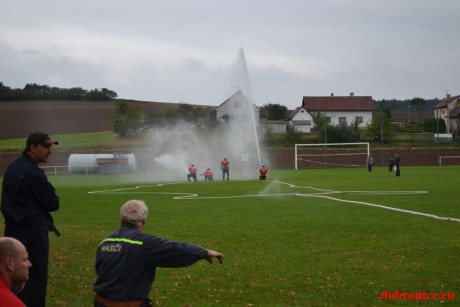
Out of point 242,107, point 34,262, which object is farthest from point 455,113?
point 34,262

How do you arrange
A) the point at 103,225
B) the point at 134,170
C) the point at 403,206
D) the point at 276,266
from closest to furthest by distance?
1. the point at 276,266
2. the point at 103,225
3. the point at 403,206
4. the point at 134,170

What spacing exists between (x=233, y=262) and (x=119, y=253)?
6.08m

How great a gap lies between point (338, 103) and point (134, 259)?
120342mm

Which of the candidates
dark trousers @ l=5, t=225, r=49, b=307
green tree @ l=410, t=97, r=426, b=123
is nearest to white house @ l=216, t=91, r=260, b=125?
dark trousers @ l=5, t=225, r=49, b=307

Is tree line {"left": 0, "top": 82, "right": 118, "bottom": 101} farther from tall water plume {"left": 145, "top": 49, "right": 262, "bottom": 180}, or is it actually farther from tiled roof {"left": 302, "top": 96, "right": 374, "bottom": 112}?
tiled roof {"left": 302, "top": 96, "right": 374, "bottom": 112}

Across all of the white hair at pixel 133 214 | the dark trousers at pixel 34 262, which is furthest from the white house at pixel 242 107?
the white hair at pixel 133 214

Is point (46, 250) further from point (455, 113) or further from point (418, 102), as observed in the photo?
point (418, 102)

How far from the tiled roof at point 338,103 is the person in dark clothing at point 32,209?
115207mm

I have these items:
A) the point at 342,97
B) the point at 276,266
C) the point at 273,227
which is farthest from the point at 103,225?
the point at 342,97

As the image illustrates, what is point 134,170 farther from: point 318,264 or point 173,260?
point 173,260

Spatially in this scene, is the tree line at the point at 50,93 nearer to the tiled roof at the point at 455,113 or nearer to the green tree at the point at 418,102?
the tiled roof at the point at 455,113

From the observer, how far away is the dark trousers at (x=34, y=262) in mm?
6951

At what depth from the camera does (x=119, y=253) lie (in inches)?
224

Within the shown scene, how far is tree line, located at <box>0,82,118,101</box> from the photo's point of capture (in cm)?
9278
